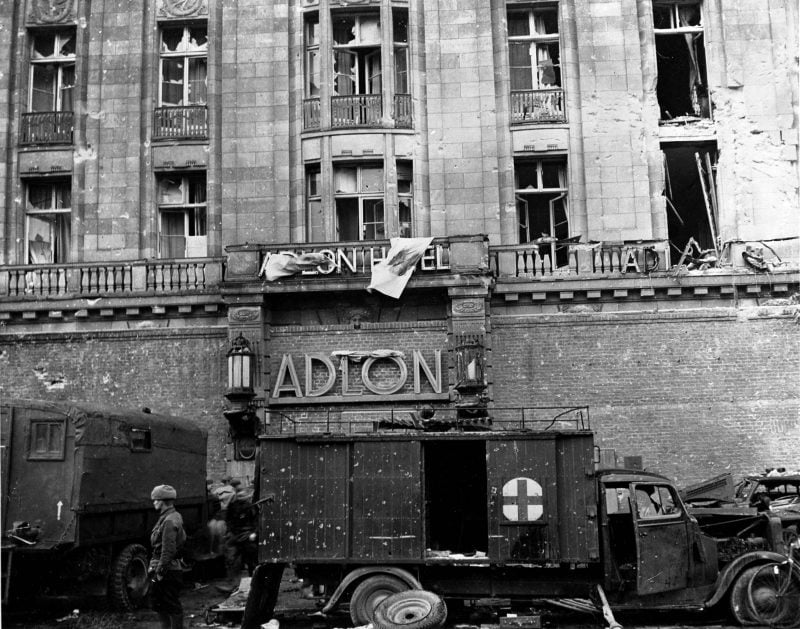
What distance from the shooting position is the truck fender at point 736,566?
44.1ft

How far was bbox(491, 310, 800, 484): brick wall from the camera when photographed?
21781 mm

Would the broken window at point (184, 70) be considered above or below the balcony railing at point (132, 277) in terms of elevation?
above

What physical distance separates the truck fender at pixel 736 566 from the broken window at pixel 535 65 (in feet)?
42.9

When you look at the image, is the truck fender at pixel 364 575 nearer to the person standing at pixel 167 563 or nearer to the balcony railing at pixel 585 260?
the person standing at pixel 167 563

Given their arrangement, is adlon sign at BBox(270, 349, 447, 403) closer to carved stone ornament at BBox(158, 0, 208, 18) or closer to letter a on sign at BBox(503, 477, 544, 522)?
letter a on sign at BBox(503, 477, 544, 522)

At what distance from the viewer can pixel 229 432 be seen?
22.3 m

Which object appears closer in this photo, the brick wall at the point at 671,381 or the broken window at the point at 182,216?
the brick wall at the point at 671,381

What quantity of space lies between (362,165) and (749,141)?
367 inches

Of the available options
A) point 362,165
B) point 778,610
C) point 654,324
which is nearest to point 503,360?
point 654,324

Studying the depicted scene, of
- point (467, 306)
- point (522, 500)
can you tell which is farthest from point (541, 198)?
point (522, 500)

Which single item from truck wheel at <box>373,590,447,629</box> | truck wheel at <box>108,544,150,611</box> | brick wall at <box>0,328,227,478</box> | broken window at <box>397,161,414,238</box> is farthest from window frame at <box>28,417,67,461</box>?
broken window at <box>397,161,414,238</box>

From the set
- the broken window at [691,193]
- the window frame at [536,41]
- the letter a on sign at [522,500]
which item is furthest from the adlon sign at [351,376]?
the letter a on sign at [522,500]

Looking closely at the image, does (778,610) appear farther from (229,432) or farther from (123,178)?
(123,178)

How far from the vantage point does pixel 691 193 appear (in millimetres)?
25422
